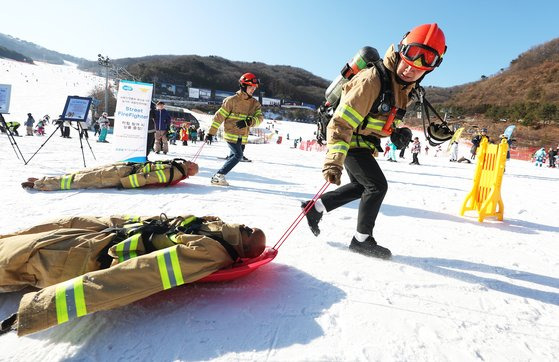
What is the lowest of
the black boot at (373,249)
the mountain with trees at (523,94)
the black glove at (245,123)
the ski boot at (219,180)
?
the ski boot at (219,180)

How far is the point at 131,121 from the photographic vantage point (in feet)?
22.6

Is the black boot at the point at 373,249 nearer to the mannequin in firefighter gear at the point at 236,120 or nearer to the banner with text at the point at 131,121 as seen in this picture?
the mannequin in firefighter gear at the point at 236,120

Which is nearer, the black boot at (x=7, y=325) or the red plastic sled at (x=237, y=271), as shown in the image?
the black boot at (x=7, y=325)

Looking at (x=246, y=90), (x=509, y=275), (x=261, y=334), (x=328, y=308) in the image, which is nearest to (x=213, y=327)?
(x=261, y=334)

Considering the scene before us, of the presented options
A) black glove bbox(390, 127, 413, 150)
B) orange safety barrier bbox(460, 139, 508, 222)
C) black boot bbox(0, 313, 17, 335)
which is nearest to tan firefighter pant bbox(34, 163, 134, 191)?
→ black boot bbox(0, 313, 17, 335)

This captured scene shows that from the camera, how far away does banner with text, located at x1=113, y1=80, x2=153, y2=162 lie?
22.4 ft

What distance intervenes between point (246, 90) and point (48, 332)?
4.58m

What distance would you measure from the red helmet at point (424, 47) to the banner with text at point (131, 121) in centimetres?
587

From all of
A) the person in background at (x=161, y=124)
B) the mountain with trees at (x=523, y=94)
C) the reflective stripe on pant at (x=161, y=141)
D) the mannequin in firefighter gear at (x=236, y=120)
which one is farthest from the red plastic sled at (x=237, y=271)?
the mountain with trees at (x=523, y=94)

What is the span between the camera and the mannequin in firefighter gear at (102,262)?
4.91 feet

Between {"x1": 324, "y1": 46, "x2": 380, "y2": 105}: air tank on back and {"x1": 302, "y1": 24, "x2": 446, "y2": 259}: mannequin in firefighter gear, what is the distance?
0.40m

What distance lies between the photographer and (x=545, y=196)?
6.86 m

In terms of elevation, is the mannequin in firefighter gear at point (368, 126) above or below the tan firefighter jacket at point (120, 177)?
above

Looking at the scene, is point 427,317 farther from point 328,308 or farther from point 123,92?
point 123,92
